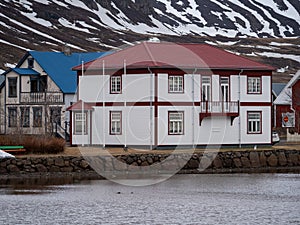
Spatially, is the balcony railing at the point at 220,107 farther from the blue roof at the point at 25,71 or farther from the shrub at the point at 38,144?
the blue roof at the point at 25,71

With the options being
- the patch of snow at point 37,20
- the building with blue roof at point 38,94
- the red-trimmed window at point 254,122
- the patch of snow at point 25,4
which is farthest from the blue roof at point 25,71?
the patch of snow at point 25,4

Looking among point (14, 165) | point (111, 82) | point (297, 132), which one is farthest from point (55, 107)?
point (14, 165)

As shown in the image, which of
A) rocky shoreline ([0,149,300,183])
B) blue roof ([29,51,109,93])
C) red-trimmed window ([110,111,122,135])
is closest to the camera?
rocky shoreline ([0,149,300,183])

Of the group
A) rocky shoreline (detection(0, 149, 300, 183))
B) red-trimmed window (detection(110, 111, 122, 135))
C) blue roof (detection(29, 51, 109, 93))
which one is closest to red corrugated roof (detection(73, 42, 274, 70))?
red-trimmed window (detection(110, 111, 122, 135))

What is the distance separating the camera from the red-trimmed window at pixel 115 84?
58.4 meters

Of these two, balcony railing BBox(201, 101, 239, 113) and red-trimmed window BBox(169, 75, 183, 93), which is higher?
red-trimmed window BBox(169, 75, 183, 93)

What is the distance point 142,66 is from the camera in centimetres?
5697

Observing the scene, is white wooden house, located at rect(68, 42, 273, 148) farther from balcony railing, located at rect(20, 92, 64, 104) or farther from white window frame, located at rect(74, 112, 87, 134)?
balcony railing, located at rect(20, 92, 64, 104)

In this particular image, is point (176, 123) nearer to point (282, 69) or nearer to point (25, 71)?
point (25, 71)

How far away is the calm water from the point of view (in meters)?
32.4

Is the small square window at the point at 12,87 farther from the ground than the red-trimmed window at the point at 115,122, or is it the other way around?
the small square window at the point at 12,87

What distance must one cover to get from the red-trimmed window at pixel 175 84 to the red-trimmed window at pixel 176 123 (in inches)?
57.9

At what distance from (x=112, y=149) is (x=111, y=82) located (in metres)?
4.96

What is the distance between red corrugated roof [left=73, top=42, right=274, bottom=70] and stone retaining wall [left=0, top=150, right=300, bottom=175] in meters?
6.77
